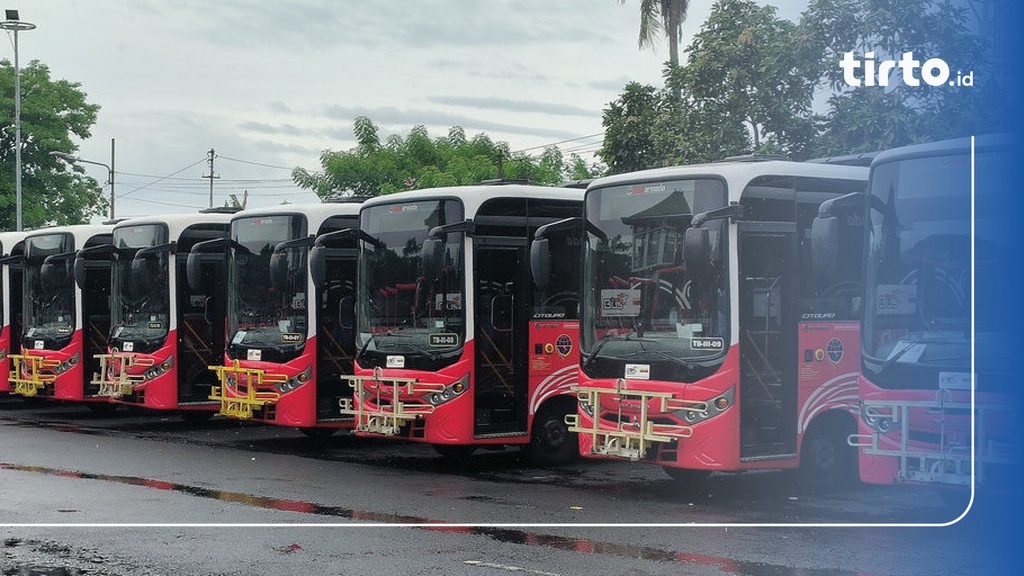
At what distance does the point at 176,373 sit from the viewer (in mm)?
21188

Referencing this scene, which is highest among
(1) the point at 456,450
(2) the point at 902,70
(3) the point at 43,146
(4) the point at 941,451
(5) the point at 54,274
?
(3) the point at 43,146

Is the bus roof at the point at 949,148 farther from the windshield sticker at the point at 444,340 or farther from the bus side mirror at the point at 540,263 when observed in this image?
the windshield sticker at the point at 444,340

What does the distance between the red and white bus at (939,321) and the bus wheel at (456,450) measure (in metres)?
5.95

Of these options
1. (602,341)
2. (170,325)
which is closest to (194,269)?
(170,325)

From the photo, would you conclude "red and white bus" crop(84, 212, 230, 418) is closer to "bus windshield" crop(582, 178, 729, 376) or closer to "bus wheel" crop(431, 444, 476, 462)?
"bus wheel" crop(431, 444, 476, 462)

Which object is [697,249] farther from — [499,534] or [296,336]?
[296,336]

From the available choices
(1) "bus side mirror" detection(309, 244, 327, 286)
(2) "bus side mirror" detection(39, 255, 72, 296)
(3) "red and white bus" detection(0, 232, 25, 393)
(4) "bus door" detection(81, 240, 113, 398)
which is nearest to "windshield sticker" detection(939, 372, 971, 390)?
(1) "bus side mirror" detection(309, 244, 327, 286)

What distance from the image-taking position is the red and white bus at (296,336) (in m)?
18.1

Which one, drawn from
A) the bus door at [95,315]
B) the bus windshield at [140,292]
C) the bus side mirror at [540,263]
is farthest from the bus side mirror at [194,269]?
the bus side mirror at [540,263]

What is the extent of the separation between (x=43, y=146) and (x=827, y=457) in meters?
43.9

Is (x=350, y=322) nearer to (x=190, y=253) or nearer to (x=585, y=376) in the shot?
(x=190, y=253)

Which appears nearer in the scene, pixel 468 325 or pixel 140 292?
pixel 468 325

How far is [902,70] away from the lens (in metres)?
19.0

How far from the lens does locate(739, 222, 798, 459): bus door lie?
13.1 metres
